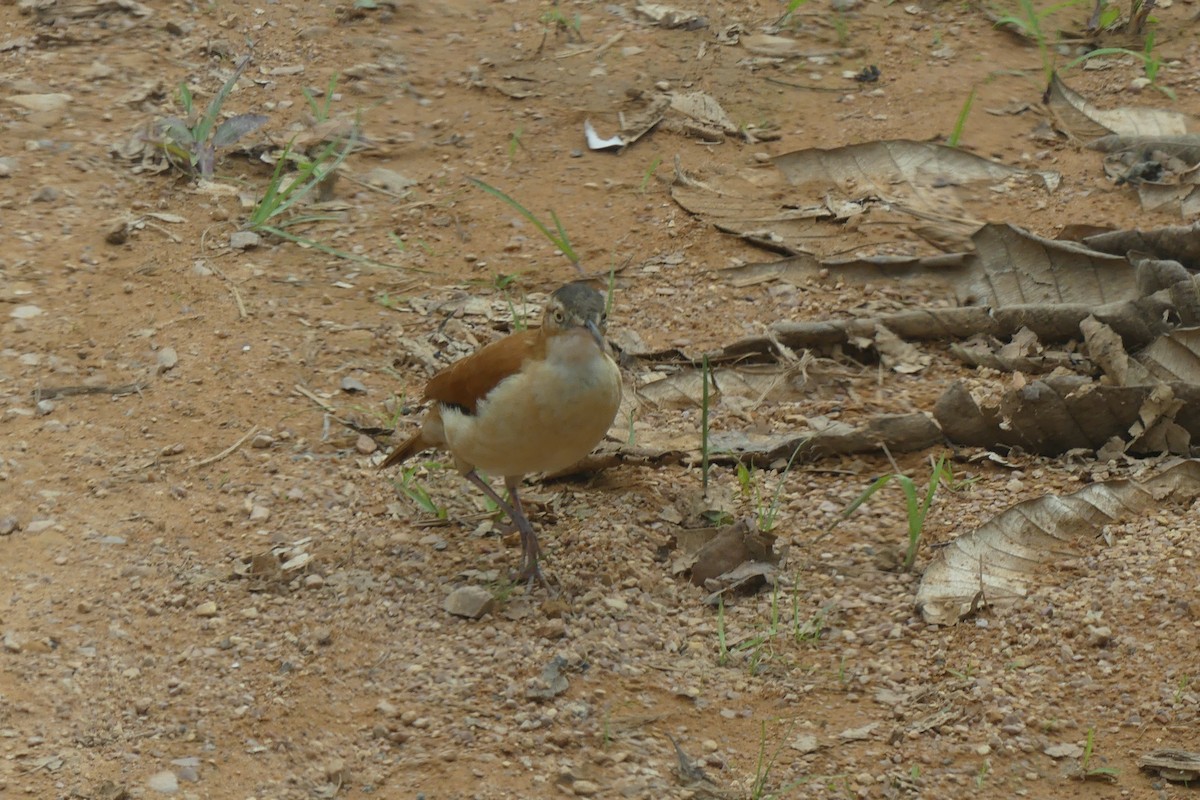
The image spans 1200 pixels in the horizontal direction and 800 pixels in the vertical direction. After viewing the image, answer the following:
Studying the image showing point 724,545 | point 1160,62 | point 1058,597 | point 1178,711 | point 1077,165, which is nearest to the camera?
point 1178,711

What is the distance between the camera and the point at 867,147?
24.2 ft

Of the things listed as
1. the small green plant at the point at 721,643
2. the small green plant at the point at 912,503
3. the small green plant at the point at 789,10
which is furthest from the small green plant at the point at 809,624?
the small green plant at the point at 789,10

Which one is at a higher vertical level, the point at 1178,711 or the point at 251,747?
the point at 1178,711

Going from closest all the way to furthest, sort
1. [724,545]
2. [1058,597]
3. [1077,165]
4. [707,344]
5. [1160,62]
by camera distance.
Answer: [1058,597], [724,545], [707,344], [1077,165], [1160,62]

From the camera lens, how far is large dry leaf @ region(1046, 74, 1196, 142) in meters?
7.57

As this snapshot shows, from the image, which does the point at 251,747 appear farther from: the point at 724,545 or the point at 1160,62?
the point at 1160,62

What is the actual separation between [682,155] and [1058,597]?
150 inches

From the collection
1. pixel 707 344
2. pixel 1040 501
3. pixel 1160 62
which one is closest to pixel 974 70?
pixel 1160 62

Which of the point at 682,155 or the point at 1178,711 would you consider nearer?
the point at 1178,711

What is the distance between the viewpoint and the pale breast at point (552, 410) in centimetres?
467

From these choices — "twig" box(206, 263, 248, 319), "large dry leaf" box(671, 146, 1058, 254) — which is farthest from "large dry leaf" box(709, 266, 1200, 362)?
"twig" box(206, 263, 248, 319)

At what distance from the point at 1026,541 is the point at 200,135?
468cm

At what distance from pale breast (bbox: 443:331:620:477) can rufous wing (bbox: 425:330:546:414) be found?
0.12 ft

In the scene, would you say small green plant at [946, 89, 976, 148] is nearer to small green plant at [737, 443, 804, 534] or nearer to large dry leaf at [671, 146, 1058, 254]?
large dry leaf at [671, 146, 1058, 254]
